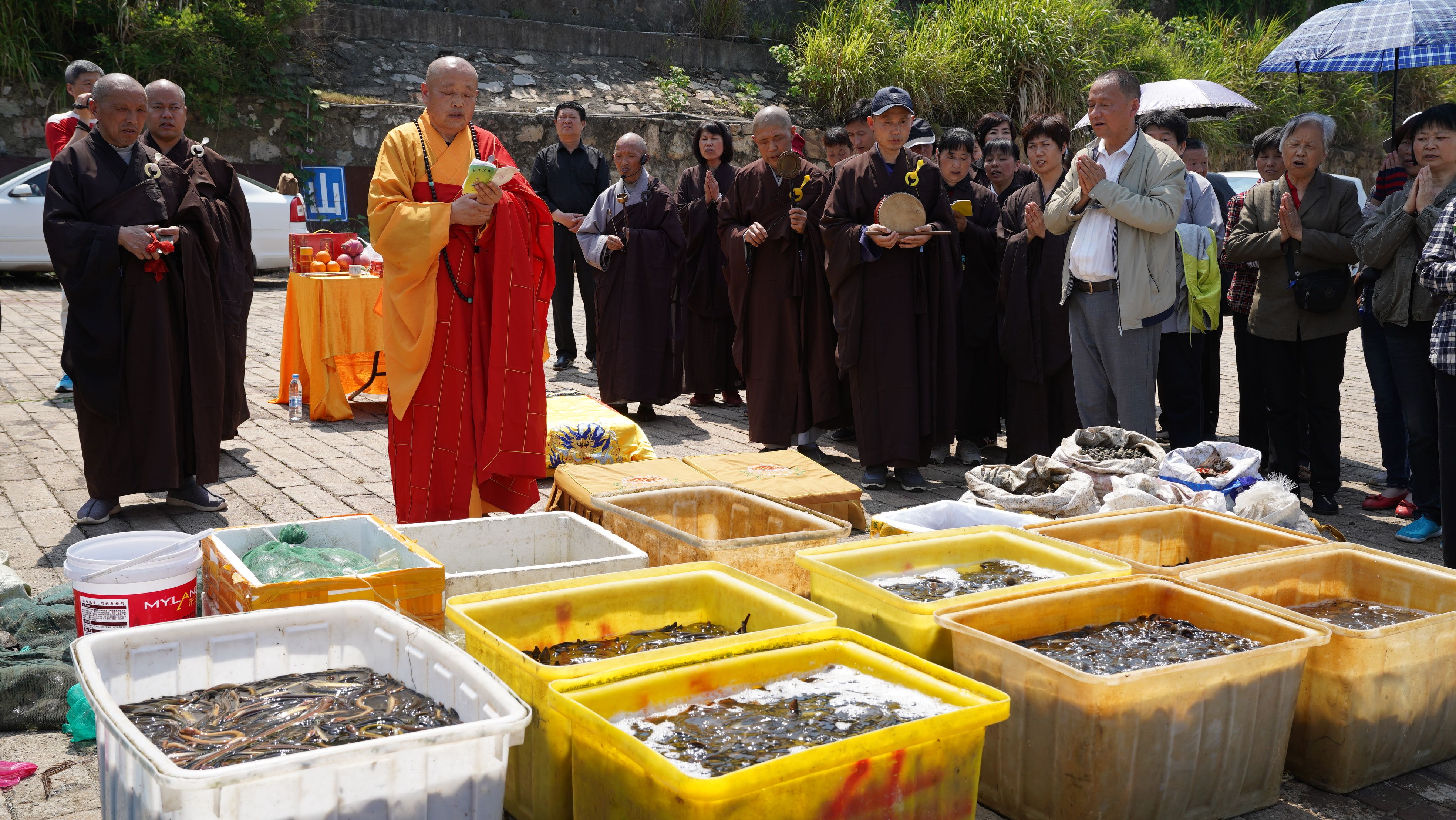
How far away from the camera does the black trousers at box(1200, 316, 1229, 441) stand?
263 inches

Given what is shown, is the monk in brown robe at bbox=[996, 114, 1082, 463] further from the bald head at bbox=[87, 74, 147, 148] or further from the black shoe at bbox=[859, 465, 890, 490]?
the bald head at bbox=[87, 74, 147, 148]

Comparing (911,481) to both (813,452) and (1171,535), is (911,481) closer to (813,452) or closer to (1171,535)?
(813,452)

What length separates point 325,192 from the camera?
1377 centimetres

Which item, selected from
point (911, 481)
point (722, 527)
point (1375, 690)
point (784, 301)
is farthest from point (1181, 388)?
point (1375, 690)

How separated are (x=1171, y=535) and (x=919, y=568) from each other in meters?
0.95

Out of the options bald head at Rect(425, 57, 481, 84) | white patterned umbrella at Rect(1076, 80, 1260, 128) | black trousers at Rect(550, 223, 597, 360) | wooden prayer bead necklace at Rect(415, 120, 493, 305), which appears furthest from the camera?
white patterned umbrella at Rect(1076, 80, 1260, 128)

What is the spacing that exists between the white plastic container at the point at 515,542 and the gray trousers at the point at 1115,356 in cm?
279

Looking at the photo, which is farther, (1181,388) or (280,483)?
(1181,388)

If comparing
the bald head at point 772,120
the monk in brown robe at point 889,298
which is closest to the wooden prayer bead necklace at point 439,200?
the monk in brown robe at point 889,298

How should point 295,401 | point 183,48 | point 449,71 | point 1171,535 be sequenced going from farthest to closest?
1. point 183,48
2. point 295,401
3. point 449,71
4. point 1171,535

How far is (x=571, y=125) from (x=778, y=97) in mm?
8183

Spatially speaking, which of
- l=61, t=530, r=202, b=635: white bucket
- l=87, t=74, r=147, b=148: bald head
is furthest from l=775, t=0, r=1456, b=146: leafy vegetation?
l=61, t=530, r=202, b=635: white bucket

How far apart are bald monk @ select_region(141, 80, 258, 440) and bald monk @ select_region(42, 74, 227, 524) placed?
163 millimetres

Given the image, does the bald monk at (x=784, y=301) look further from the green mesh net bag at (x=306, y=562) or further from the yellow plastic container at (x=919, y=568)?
the green mesh net bag at (x=306, y=562)
